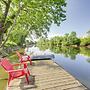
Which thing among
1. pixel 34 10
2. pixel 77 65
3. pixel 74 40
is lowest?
pixel 77 65

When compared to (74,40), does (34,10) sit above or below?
above

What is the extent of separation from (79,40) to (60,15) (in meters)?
111

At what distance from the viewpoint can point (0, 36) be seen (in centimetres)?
1673

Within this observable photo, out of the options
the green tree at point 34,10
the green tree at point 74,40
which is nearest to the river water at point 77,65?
the green tree at point 34,10

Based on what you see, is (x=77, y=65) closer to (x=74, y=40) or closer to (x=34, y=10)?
(x=34, y=10)

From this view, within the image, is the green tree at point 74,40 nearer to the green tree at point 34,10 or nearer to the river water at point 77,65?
the river water at point 77,65

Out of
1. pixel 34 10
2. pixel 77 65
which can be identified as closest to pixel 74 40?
pixel 77 65

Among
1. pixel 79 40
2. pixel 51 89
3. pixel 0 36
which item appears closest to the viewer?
pixel 51 89

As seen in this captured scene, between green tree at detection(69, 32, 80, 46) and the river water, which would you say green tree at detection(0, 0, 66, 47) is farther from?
green tree at detection(69, 32, 80, 46)

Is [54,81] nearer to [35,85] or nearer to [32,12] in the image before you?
[35,85]

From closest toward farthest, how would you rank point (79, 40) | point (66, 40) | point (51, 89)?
point (51, 89) → point (79, 40) → point (66, 40)

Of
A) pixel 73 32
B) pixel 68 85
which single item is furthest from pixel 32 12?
pixel 73 32

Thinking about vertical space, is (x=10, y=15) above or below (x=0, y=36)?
above

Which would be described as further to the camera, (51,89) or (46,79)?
(46,79)
